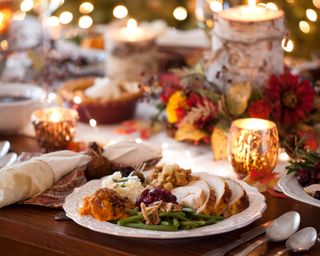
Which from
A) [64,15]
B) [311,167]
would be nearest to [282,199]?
[311,167]

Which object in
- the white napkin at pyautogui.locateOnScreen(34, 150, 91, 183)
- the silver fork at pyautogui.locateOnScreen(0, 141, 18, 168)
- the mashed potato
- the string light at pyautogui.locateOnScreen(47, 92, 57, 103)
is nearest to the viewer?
the mashed potato

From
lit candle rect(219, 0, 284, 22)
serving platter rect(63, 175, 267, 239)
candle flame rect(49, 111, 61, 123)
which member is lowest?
serving platter rect(63, 175, 267, 239)

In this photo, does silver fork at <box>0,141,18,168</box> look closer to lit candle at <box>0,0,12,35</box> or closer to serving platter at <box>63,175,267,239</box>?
serving platter at <box>63,175,267,239</box>

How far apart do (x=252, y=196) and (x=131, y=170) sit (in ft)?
0.77

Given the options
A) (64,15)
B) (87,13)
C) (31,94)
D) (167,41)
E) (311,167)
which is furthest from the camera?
(87,13)

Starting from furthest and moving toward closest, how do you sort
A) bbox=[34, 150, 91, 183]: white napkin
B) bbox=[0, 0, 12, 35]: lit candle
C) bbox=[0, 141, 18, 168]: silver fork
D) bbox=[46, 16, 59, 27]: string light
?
bbox=[46, 16, 59, 27]: string light → bbox=[0, 0, 12, 35]: lit candle → bbox=[0, 141, 18, 168]: silver fork → bbox=[34, 150, 91, 183]: white napkin

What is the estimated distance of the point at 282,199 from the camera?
1.45 m

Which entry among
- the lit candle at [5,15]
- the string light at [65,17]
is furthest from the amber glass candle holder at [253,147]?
the string light at [65,17]

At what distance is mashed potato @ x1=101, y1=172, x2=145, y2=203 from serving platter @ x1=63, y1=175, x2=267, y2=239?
0.05m

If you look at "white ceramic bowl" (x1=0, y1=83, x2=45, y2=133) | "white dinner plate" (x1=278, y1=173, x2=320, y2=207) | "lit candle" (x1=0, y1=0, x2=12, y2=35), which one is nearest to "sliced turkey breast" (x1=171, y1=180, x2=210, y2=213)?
"white dinner plate" (x1=278, y1=173, x2=320, y2=207)

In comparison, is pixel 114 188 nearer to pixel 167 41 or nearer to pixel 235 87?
pixel 235 87

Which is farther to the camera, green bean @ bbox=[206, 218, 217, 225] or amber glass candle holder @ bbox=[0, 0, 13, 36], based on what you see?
amber glass candle holder @ bbox=[0, 0, 13, 36]

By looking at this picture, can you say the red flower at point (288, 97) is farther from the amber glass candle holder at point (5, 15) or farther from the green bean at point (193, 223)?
the amber glass candle holder at point (5, 15)

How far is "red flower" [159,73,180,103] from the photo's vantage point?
6.19 feet
